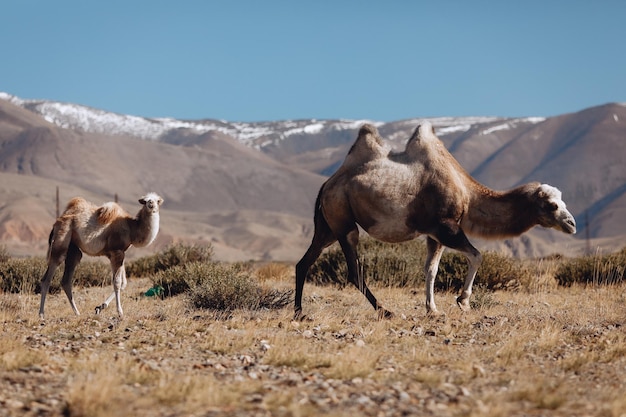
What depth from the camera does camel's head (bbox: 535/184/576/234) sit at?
10906 millimetres

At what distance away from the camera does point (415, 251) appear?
18.3 m

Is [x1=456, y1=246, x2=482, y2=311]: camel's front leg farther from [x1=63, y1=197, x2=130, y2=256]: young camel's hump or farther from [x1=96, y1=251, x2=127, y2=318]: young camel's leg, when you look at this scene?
[x1=63, y1=197, x2=130, y2=256]: young camel's hump

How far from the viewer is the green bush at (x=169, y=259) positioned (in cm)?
1995

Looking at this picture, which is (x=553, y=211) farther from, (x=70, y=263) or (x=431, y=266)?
(x=70, y=263)

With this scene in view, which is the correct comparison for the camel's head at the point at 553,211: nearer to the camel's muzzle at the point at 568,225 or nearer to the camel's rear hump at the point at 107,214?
the camel's muzzle at the point at 568,225

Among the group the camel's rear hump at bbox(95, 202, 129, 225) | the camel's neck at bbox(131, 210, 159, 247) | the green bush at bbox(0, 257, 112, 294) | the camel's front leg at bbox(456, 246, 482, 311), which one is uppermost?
the camel's rear hump at bbox(95, 202, 129, 225)

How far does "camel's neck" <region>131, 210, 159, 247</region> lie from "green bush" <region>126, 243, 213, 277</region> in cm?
727

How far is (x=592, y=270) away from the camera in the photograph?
1700 cm

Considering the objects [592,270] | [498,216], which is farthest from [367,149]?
[592,270]

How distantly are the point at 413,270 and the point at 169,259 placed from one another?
645cm

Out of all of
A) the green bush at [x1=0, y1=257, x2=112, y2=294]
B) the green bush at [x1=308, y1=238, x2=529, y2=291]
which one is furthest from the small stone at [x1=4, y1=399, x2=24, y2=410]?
the green bush at [x1=308, y1=238, x2=529, y2=291]

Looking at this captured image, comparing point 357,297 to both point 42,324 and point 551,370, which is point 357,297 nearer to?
point 42,324

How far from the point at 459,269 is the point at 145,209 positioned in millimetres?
6440

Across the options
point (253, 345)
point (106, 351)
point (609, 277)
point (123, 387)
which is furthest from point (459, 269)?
point (123, 387)
